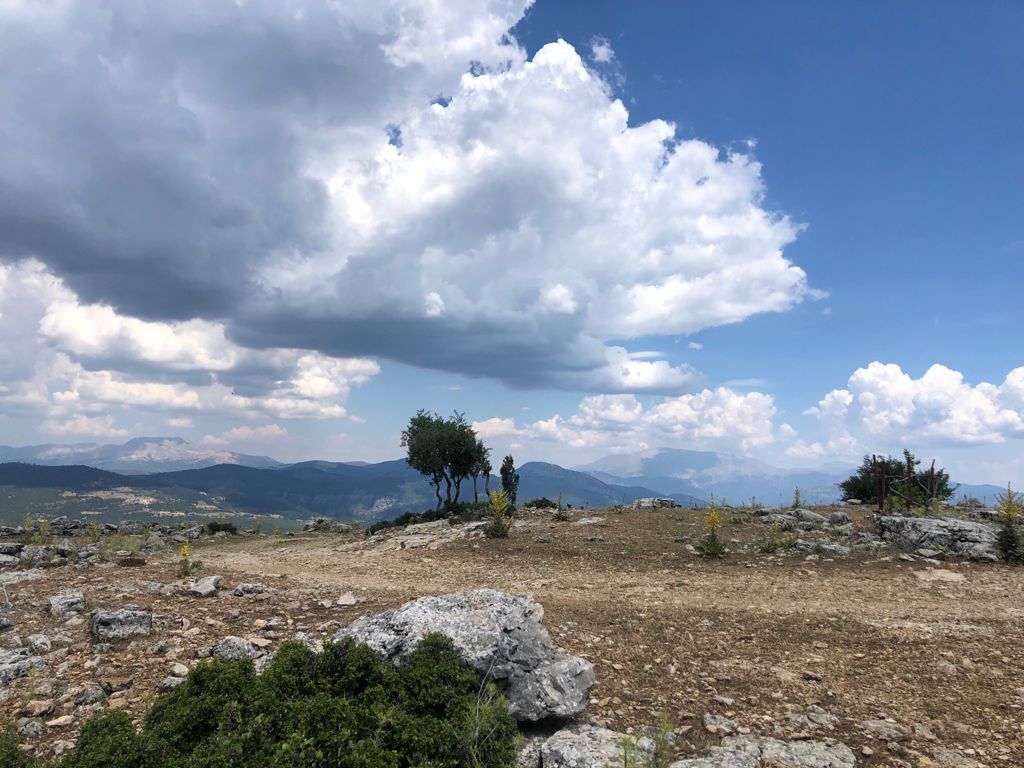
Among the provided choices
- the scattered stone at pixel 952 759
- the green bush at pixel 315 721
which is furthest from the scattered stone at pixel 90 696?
the scattered stone at pixel 952 759

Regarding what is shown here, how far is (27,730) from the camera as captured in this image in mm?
6227

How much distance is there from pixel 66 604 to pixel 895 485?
42638 millimetres

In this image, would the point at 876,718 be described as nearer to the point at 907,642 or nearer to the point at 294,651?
the point at 907,642

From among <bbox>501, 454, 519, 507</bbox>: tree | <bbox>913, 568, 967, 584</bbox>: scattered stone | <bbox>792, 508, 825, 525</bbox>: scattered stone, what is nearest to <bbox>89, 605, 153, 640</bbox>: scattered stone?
<bbox>913, 568, 967, 584</bbox>: scattered stone

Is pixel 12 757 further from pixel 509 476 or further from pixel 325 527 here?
pixel 509 476

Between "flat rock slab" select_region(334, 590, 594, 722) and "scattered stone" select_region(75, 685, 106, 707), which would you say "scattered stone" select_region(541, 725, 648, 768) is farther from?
"scattered stone" select_region(75, 685, 106, 707)

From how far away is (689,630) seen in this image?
10.2 m

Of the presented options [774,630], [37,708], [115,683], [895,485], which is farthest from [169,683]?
[895,485]

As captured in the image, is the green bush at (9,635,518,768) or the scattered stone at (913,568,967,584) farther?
the scattered stone at (913,568,967,584)

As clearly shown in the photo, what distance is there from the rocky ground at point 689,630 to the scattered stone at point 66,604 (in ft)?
0.12

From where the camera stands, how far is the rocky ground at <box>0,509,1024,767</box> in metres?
6.70

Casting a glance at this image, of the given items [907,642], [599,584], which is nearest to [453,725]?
[907,642]

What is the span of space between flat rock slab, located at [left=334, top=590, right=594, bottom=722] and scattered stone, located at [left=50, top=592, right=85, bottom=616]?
7.80 meters

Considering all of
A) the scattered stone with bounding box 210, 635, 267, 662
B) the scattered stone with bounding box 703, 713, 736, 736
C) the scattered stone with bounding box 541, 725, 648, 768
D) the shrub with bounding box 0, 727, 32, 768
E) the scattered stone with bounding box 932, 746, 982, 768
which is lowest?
the scattered stone with bounding box 703, 713, 736, 736
